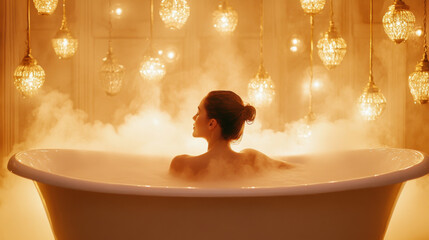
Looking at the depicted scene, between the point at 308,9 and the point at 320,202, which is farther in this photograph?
the point at 308,9

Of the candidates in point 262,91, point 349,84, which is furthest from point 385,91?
point 262,91

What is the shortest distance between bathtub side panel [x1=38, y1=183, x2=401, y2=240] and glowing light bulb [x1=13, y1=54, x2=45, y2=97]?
0.89m

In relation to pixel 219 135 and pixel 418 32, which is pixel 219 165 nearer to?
pixel 219 135

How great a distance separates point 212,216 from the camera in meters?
1.86

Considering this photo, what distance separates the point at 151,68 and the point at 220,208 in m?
1.30

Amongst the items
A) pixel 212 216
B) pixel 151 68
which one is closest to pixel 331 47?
pixel 151 68

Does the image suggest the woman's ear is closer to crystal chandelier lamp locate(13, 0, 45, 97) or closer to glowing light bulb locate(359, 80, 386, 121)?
glowing light bulb locate(359, 80, 386, 121)

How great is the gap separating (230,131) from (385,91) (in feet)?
6.53

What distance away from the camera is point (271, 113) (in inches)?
158

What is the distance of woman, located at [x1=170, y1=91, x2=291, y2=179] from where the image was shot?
92.7 inches

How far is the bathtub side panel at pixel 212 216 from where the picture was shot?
72.8 inches

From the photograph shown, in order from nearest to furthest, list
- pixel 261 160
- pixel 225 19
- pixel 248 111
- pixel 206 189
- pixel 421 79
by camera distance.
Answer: pixel 206 189 → pixel 248 111 → pixel 261 160 → pixel 421 79 → pixel 225 19

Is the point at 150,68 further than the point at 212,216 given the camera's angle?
Yes

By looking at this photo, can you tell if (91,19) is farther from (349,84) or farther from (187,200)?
(187,200)
